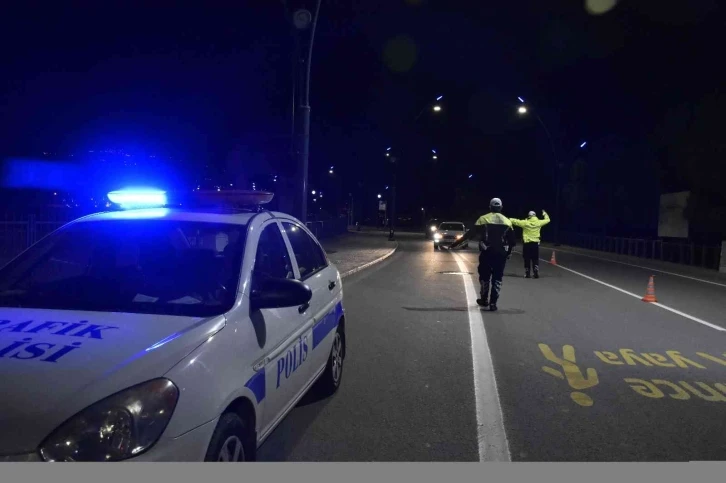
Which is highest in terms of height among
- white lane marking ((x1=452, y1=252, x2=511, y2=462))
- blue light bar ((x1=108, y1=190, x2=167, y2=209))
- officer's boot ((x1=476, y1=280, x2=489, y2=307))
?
blue light bar ((x1=108, y1=190, x2=167, y2=209))

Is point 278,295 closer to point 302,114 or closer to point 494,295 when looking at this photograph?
point 494,295

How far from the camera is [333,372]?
6594 mm

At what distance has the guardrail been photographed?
26547 mm

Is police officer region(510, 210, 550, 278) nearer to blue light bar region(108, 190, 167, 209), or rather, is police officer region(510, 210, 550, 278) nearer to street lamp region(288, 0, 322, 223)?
street lamp region(288, 0, 322, 223)

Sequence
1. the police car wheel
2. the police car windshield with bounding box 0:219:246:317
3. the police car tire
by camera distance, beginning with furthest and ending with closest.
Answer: the police car wheel < the police car windshield with bounding box 0:219:246:317 < the police car tire

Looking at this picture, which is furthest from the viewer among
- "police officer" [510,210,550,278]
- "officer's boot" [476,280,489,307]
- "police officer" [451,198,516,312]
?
"police officer" [510,210,550,278]

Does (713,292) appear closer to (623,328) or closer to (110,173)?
(623,328)

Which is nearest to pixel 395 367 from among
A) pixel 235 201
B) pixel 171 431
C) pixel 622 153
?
pixel 235 201

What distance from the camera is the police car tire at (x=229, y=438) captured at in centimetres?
348

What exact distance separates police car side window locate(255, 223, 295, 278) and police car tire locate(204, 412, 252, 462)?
63.8 inches

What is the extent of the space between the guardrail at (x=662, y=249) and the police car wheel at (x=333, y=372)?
906 inches

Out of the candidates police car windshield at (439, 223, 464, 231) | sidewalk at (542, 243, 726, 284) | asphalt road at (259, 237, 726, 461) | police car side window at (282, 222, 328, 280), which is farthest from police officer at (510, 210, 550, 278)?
police car windshield at (439, 223, 464, 231)

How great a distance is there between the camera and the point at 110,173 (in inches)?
811

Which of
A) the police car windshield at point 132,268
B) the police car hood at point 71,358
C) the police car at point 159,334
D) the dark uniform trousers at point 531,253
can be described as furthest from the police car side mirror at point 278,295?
the dark uniform trousers at point 531,253
